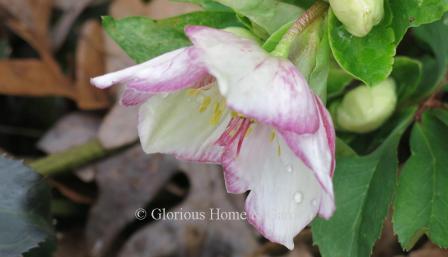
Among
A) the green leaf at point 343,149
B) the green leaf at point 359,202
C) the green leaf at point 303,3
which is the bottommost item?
the green leaf at point 359,202

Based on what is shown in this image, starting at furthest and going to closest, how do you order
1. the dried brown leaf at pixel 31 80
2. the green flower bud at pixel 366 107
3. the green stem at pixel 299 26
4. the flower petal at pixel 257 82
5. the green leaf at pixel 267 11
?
the dried brown leaf at pixel 31 80 → the green flower bud at pixel 366 107 → the green leaf at pixel 267 11 → the green stem at pixel 299 26 → the flower petal at pixel 257 82

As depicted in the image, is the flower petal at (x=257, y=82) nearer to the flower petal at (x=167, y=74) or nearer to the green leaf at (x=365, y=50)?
the flower petal at (x=167, y=74)

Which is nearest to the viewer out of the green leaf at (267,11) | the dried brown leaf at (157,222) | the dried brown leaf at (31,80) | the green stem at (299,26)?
the green stem at (299,26)

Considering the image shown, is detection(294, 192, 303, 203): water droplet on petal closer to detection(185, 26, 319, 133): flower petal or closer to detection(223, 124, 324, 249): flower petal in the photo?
detection(223, 124, 324, 249): flower petal

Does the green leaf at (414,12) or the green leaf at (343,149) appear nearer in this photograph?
the green leaf at (414,12)

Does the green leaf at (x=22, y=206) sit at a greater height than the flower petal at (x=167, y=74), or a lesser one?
lesser

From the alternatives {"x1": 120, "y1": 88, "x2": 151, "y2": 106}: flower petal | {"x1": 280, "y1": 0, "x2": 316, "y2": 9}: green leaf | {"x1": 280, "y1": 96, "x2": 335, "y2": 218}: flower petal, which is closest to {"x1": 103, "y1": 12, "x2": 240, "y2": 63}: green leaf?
{"x1": 280, "y1": 0, "x2": 316, "y2": 9}: green leaf

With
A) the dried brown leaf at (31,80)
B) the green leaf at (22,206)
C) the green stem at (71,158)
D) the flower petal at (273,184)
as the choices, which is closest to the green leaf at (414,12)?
the flower petal at (273,184)
